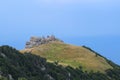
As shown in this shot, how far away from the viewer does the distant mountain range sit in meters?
89.8

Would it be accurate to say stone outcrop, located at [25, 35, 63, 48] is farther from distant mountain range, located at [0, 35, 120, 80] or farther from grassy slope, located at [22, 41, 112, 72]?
grassy slope, located at [22, 41, 112, 72]

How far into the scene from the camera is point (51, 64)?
116375 mm

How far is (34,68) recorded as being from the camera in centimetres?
9900

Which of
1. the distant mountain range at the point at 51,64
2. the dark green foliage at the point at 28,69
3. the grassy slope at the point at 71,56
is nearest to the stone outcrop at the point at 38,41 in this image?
the distant mountain range at the point at 51,64

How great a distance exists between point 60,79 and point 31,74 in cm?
967

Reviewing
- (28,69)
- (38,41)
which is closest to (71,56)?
(38,41)

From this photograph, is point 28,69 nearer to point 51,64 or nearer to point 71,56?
point 51,64

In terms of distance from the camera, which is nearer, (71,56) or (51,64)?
(51,64)

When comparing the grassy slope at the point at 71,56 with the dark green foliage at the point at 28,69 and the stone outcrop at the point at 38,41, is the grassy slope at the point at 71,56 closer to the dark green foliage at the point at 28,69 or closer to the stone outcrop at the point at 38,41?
the stone outcrop at the point at 38,41

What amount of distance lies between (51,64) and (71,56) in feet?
140

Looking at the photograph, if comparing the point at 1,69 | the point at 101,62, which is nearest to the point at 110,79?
the point at 101,62

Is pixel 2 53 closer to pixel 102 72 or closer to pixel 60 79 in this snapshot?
pixel 60 79

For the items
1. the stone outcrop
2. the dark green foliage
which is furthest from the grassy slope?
the dark green foliage

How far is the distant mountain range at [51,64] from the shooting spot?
89812 millimetres
